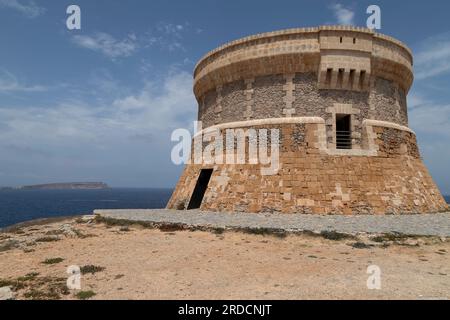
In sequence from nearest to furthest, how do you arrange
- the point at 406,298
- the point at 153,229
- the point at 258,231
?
the point at 406,298
the point at 258,231
the point at 153,229

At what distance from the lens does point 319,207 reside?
13.9 metres

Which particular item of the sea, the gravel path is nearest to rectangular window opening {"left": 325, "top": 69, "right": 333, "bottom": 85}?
the gravel path

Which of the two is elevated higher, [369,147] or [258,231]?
[369,147]

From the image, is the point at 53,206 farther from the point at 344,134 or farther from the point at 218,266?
the point at 218,266

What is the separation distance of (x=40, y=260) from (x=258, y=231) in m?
6.78

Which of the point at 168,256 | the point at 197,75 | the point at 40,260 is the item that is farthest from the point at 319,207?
the point at 197,75

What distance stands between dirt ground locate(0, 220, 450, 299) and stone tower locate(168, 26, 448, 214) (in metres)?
4.57

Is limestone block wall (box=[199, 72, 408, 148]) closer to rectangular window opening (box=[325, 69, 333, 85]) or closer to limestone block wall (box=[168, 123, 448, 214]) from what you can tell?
rectangular window opening (box=[325, 69, 333, 85])

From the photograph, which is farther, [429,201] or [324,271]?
[429,201]

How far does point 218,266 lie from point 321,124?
427 inches

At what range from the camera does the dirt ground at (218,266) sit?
567 cm

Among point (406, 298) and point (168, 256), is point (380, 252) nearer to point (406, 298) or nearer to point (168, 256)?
point (406, 298)

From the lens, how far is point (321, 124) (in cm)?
1579
